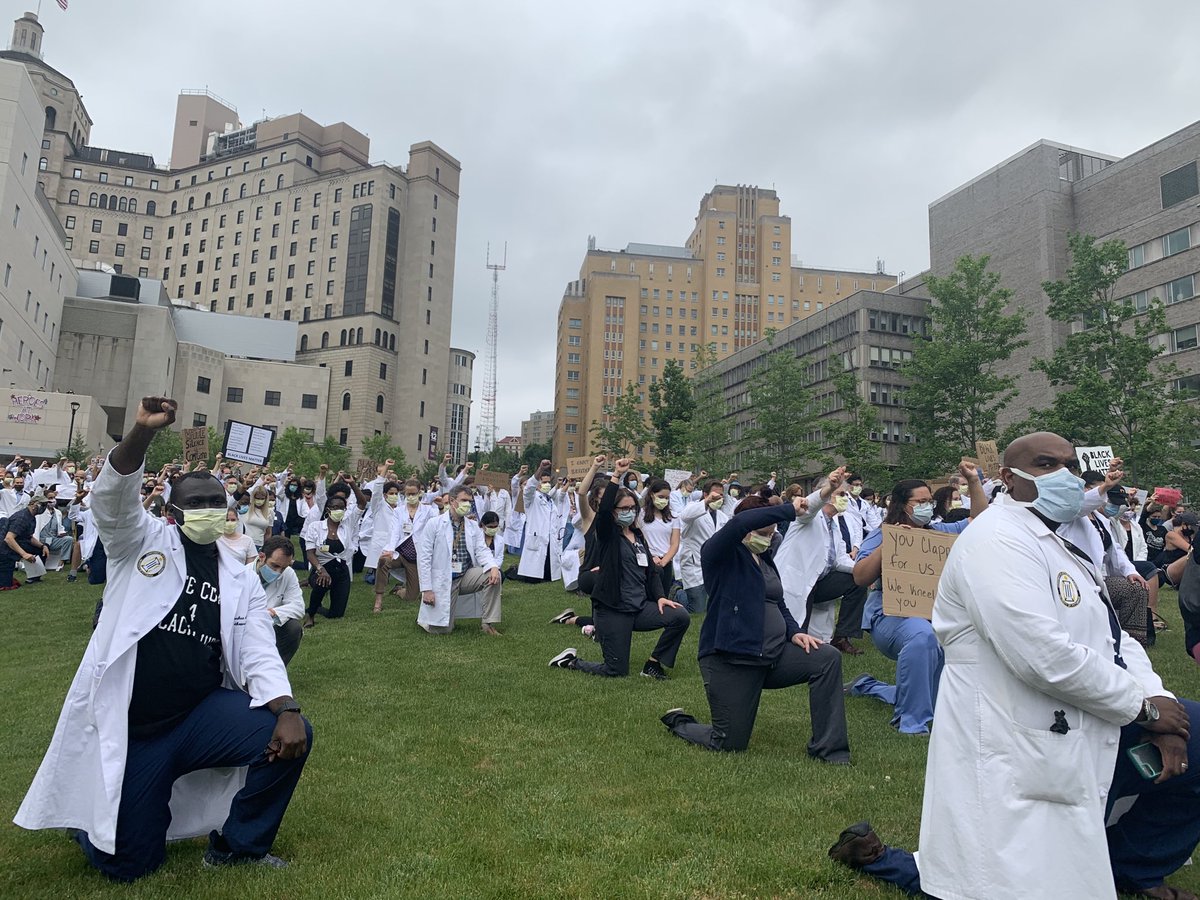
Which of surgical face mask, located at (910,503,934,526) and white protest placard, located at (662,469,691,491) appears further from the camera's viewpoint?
white protest placard, located at (662,469,691,491)

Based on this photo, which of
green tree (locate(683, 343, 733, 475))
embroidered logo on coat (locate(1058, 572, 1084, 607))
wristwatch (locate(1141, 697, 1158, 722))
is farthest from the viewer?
green tree (locate(683, 343, 733, 475))

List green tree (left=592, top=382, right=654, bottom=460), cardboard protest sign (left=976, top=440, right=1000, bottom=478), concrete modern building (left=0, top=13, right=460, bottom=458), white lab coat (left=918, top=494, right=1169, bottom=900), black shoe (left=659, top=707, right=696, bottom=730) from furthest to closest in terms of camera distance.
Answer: concrete modern building (left=0, top=13, right=460, bottom=458)
green tree (left=592, top=382, right=654, bottom=460)
cardboard protest sign (left=976, top=440, right=1000, bottom=478)
black shoe (left=659, top=707, right=696, bottom=730)
white lab coat (left=918, top=494, right=1169, bottom=900)

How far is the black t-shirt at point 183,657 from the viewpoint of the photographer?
414 centimetres

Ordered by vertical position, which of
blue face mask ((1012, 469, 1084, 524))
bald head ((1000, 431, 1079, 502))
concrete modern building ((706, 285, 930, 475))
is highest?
concrete modern building ((706, 285, 930, 475))

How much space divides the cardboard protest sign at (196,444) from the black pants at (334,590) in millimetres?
4694

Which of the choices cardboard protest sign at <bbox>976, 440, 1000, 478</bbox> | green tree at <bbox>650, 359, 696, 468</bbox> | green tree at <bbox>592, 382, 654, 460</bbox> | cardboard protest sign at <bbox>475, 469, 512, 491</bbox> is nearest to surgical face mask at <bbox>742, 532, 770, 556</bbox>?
cardboard protest sign at <bbox>976, 440, 1000, 478</bbox>

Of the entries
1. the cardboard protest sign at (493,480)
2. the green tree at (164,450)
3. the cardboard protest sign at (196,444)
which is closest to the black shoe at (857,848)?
the cardboard protest sign at (196,444)

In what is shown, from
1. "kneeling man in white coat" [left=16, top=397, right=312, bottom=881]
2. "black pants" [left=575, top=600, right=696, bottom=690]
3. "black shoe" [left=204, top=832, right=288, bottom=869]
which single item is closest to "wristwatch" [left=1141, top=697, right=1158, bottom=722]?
"kneeling man in white coat" [left=16, top=397, right=312, bottom=881]

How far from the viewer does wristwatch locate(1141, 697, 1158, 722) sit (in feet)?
11.1

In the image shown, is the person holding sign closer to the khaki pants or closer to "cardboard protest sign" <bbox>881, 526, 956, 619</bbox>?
"cardboard protest sign" <bbox>881, 526, 956, 619</bbox>

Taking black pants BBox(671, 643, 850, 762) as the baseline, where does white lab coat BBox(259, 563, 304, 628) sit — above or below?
above

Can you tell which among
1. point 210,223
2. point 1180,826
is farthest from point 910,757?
point 210,223

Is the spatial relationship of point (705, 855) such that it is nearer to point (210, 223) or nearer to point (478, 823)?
point (478, 823)

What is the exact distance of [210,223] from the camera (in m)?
Answer: 110
